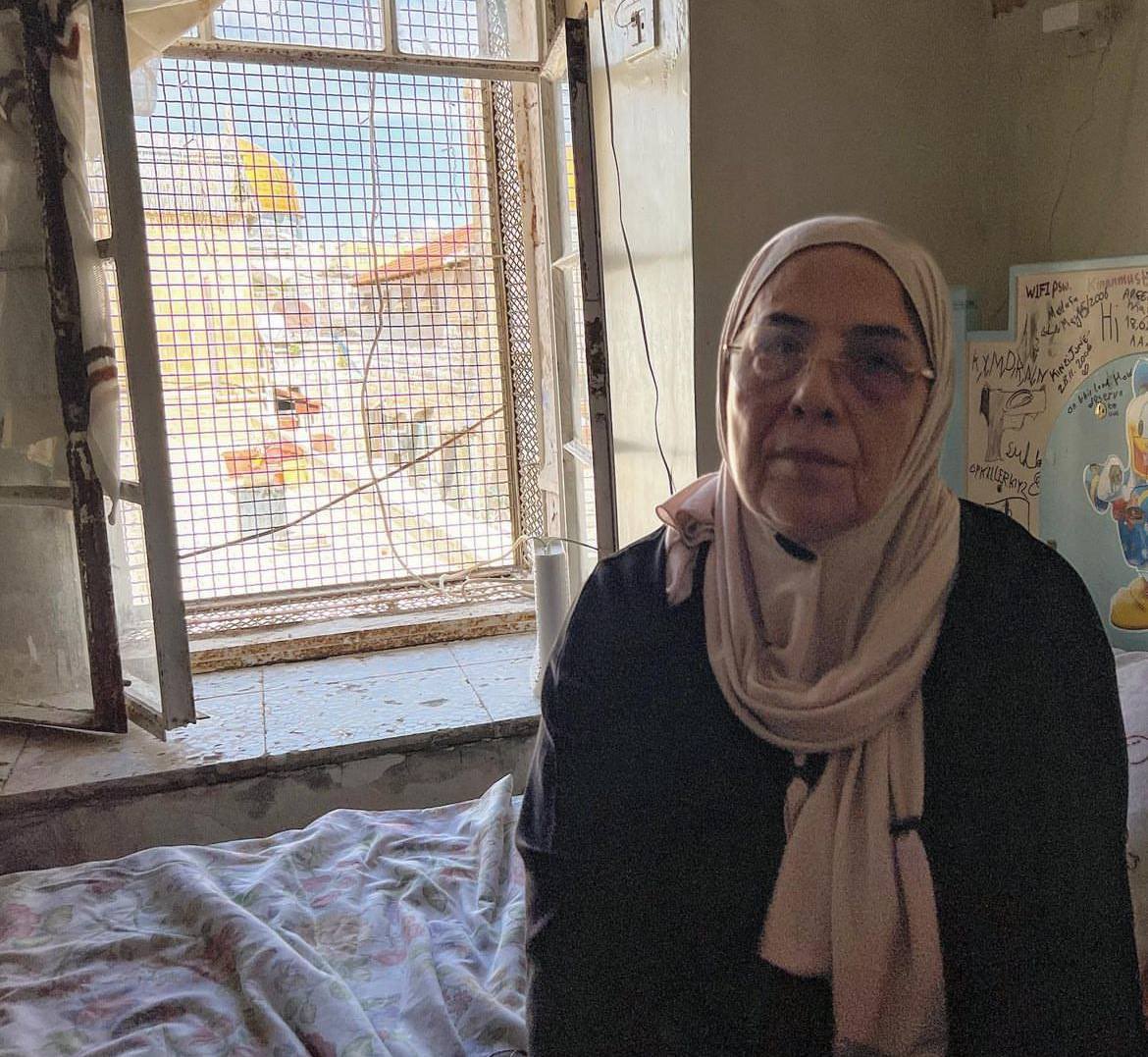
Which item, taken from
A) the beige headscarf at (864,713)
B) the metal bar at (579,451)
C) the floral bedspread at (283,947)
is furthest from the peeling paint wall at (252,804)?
the beige headscarf at (864,713)

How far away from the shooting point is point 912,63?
1.67m

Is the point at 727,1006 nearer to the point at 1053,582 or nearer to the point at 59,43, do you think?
the point at 1053,582

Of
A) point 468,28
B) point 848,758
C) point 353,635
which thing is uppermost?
point 468,28

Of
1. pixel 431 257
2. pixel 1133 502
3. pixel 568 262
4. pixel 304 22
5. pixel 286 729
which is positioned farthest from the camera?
pixel 431 257

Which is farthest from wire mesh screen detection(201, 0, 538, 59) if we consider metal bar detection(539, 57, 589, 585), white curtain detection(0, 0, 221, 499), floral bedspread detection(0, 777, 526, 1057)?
floral bedspread detection(0, 777, 526, 1057)

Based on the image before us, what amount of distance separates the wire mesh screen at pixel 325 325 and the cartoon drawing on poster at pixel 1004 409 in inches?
67.9

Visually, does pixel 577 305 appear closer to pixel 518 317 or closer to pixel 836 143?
pixel 836 143

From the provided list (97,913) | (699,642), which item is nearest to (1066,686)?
(699,642)

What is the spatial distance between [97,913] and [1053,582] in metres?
1.30

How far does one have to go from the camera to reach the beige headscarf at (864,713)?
770 millimetres

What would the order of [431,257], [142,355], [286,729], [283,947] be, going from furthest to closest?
[431,257] → [286,729] → [142,355] → [283,947]

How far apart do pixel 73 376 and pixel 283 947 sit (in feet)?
3.83

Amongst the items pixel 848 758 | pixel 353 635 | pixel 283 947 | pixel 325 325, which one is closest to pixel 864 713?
pixel 848 758

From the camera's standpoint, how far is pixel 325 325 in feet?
9.51
